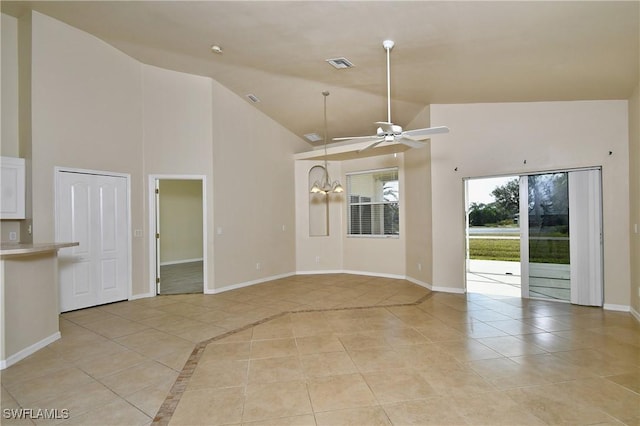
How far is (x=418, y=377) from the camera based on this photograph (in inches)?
103

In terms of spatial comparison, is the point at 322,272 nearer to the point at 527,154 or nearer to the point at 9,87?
the point at 527,154

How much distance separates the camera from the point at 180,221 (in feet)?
31.3

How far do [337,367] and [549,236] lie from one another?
415cm

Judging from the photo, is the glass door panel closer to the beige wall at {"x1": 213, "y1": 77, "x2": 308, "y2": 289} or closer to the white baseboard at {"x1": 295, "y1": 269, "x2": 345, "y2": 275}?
the white baseboard at {"x1": 295, "y1": 269, "x2": 345, "y2": 275}

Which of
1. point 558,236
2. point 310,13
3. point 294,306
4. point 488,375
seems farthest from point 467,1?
point 294,306

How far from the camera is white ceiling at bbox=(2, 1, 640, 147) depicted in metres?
2.91

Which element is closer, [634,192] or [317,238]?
[634,192]

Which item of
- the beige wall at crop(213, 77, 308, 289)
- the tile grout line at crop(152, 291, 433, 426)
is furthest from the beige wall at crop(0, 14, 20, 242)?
the tile grout line at crop(152, 291, 433, 426)

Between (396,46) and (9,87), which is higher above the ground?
(396,46)

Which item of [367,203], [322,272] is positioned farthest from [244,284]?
[367,203]

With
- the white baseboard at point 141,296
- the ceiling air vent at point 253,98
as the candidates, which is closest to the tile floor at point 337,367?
the white baseboard at point 141,296

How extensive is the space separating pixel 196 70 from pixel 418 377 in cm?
544

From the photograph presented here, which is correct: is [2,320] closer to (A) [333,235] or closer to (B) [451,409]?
(B) [451,409]

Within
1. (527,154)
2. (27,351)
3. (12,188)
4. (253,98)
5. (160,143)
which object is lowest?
(27,351)
